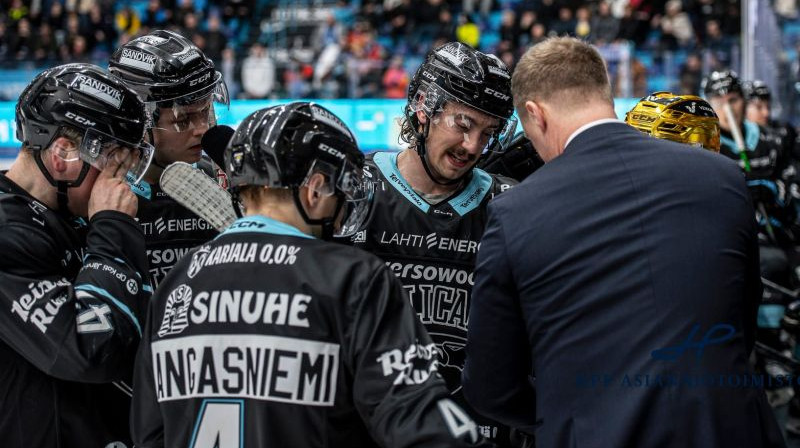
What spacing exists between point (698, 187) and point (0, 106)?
14.3 m

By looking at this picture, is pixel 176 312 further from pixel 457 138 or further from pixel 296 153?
pixel 457 138

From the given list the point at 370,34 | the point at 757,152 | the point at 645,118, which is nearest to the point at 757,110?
the point at 757,152

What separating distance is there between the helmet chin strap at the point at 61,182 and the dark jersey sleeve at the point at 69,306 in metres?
0.14

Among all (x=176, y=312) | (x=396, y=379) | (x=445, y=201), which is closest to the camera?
(x=396, y=379)

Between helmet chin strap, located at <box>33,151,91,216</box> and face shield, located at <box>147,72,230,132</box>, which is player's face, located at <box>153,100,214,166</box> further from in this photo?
helmet chin strap, located at <box>33,151,91,216</box>

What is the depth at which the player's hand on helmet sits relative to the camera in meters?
2.79

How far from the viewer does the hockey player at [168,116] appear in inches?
133

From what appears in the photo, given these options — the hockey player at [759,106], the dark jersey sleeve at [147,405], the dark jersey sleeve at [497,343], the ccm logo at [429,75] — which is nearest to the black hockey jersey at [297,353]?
the dark jersey sleeve at [147,405]

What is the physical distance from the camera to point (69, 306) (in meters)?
2.53

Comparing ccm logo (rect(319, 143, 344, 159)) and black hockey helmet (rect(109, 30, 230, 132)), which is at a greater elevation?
ccm logo (rect(319, 143, 344, 159))

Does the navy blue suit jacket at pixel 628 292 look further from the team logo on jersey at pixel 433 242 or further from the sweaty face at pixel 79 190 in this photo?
the sweaty face at pixel 79 190

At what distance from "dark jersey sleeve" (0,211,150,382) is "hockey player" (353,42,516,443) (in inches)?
36.2

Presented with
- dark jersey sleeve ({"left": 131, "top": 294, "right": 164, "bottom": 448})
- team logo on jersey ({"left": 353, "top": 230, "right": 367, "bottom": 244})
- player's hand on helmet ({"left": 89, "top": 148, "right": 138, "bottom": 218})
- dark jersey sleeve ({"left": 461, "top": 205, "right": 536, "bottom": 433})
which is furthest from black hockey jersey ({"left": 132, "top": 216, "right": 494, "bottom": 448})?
team logo on jersey ({"left": 353, "top": 230, "right": 367, "bottom": 244})

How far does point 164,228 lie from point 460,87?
1.14 m
